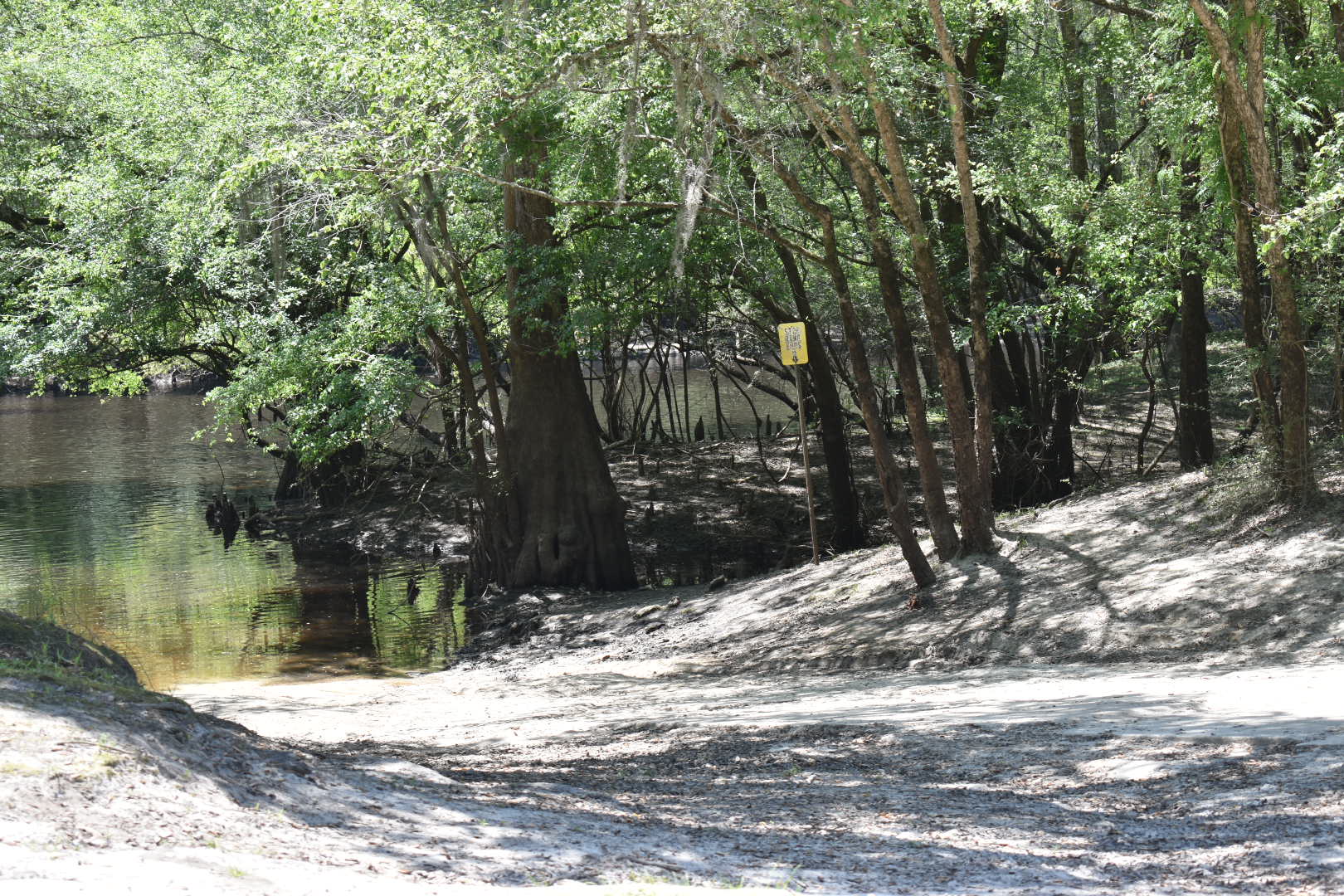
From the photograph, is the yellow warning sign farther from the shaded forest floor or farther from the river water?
the river water

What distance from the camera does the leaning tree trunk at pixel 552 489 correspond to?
18453 mm

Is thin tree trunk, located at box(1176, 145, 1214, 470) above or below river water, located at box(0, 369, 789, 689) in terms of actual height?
above

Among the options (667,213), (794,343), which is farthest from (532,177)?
(794,343)

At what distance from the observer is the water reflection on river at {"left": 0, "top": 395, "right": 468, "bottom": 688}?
52.5ft

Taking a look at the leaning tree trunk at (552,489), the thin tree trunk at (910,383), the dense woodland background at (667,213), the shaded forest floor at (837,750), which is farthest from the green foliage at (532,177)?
the shaded forest floor at (837,750)

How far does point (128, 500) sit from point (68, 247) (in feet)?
30.5

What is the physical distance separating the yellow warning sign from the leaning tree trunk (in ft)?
13.1

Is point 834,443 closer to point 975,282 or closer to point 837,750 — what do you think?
point 975,282

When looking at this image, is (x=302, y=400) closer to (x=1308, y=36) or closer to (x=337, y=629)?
(x=337, y=629)

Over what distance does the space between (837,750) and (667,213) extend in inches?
376

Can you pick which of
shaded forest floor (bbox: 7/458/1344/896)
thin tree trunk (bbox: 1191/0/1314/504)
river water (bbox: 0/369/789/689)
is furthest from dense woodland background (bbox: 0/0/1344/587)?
river water (bbox: 0/369/789/689)

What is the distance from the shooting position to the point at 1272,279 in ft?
38.5

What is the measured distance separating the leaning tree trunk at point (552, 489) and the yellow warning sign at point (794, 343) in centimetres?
398

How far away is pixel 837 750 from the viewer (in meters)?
8.01
